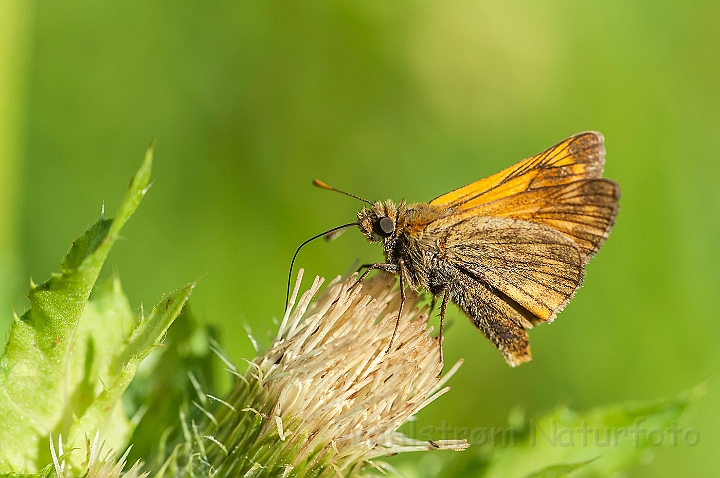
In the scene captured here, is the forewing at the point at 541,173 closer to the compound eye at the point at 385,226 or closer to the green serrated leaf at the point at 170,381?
the compound eye at the point at 385,226

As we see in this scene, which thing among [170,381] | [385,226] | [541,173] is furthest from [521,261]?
[170,381]

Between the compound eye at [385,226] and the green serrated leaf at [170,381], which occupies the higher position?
the compound eye at [385,226]

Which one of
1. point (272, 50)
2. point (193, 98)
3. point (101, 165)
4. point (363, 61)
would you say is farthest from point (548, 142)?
point (101, 165)

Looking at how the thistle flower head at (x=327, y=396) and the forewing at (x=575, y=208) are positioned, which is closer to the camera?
the thistle flower head at (x=327, y=396)

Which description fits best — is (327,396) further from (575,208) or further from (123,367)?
(575,208)

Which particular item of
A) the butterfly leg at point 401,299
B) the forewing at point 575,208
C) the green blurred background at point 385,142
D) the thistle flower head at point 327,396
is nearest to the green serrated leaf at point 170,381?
the thistle flower head at point 327,396

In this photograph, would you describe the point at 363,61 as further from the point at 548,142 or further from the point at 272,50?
the point at 548,142

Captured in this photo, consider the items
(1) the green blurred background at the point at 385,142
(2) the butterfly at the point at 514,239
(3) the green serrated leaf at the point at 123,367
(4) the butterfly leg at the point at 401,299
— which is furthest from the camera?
(1) the green blurred background at the point at 385,142
